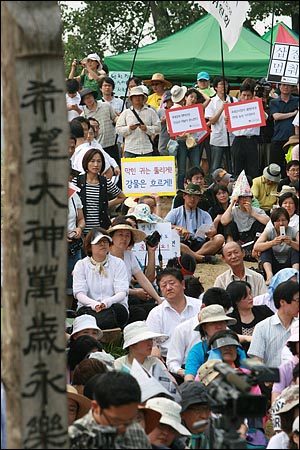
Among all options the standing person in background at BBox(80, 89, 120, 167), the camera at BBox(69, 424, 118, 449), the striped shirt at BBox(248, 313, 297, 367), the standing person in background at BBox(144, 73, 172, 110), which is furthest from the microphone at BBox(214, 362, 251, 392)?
the standing person in background at BBox(144, 73, 172, 110)

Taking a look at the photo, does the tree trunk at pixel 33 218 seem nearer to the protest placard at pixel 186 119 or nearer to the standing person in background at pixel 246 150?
the protest placard at pixel 186 119

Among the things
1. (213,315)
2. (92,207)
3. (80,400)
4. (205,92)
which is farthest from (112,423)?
(205,92)

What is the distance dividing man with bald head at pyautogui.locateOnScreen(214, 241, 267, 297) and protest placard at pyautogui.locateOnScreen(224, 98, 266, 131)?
521cm

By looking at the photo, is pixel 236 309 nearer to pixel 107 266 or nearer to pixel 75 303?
pixel 107 266

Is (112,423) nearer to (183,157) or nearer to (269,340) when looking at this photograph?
(269,340)

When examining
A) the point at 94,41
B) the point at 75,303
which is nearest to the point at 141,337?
the point at 75,303

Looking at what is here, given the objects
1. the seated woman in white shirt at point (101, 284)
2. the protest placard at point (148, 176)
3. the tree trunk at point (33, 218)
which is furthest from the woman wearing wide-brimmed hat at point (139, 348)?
the protest placard at point (148, 176)

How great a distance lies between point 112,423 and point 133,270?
5956 mm

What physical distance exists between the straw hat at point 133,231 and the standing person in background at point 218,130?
18.6 ft

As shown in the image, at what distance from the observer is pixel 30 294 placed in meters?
4.57

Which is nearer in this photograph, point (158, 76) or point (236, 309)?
point (236, 309)

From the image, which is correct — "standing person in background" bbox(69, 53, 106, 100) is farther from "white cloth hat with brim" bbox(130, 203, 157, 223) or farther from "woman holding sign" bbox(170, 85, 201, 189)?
"white cloth hat with brim" bbox(130, 203, 157, 223)

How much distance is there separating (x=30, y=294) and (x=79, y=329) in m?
4.07

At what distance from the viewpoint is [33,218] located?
15.0 ft
